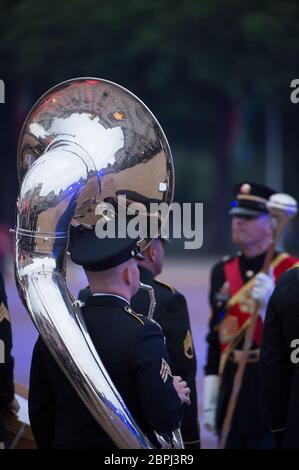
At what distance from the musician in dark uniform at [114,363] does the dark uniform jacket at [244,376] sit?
6.32 ft

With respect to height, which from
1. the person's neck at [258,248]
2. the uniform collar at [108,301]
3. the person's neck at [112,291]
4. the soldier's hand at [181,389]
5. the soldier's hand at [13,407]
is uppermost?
the person's neck at [258,248]

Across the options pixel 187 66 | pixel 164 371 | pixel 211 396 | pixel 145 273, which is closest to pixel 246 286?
pixel 211 396

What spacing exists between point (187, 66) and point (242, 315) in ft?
62.7

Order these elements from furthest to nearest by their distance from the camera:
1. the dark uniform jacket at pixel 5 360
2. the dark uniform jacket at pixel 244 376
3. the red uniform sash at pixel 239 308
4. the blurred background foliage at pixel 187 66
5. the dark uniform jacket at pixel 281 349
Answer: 1. the blurred background foliage at pixel 187 66
2. the red uniform sash at pixel 239 308
3. the dark uniform jacket at pixel 244 376
4. the dark uniform jacket at pixel 5 360
5. the dark uniform jacket at pixel 281 349

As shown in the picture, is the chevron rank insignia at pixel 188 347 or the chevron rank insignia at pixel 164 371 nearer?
the chevron rank insignia at pixel 164 371

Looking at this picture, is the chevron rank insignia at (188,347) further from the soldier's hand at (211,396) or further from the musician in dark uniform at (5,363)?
the soldier's hand at (211,396)

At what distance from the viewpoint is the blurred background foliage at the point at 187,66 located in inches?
528

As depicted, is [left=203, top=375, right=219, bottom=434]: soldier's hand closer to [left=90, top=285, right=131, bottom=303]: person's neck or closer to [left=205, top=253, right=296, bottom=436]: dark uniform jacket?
[left=205, top=253, right=296, bottom=436]: dark uniform jacket

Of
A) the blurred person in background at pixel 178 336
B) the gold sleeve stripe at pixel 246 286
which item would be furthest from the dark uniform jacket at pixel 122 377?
the gold sleeve stripe at pixel 246 286

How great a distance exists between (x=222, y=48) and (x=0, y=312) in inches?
726

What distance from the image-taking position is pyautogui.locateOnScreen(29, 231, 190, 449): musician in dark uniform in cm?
281

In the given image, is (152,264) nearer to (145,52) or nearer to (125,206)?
(125,206)

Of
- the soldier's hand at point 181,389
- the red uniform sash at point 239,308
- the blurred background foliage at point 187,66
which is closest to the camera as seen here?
the soldier's hand at point 181,389
